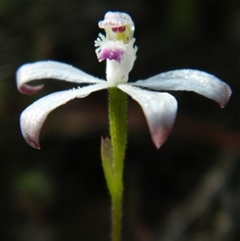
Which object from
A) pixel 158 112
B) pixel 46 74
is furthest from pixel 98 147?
pixel 158 112

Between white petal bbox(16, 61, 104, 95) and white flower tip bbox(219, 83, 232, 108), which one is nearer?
white flower tip bbox(219, 83, 232, 108)

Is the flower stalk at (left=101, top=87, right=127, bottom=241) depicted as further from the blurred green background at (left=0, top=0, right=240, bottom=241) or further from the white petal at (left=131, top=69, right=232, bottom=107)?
the blurred green background at (left=0, top=0, right=240, bottom=241)

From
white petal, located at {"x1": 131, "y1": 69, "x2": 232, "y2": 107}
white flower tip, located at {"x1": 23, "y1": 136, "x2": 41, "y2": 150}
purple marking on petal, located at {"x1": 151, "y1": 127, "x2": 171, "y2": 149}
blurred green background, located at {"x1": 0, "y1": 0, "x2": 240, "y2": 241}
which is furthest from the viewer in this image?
blurred green background, located at {"x1": 0, "y1": 0, "x2": 240, "y2": 241}

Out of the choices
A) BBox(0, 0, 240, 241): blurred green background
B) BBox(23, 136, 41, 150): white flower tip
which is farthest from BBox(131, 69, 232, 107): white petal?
BBox(0, 0, 240, 241): blurred green background

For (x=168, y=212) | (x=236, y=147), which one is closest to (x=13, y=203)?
(x=168, y=212)

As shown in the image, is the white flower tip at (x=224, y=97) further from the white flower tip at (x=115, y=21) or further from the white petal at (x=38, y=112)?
the white flower tip at (x=115, y=21)
